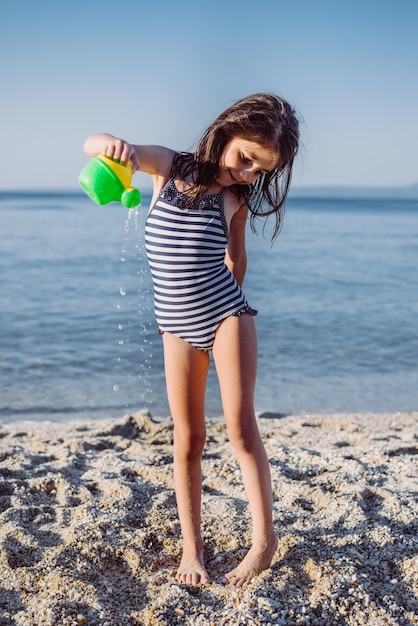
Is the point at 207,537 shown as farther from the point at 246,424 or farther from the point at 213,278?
the point at 213,278

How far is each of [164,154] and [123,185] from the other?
0.28 metres

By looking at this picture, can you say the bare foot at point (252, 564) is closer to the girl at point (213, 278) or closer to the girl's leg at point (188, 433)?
the girl at point (213, 278)

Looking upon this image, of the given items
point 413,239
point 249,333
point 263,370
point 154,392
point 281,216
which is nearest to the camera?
point 249,333

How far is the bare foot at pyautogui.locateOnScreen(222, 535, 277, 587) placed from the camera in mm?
2760

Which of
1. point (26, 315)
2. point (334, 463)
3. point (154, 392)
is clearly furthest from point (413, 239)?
point (334, 463)

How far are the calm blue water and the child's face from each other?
63 cm

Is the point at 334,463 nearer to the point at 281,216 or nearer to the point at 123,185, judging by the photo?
the point at 281,216

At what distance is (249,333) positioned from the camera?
275 centimetres

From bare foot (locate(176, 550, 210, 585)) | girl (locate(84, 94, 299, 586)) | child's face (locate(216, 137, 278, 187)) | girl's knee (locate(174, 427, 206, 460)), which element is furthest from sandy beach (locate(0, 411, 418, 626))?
child's face (locate(216, 137, 278, 187))

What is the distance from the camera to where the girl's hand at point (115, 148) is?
8.23 ft

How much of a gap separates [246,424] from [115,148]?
124 centimetres

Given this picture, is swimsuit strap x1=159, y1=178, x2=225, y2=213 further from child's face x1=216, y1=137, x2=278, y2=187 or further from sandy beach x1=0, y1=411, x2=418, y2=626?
sandy beach x1=0, y1=411, x2=418, y2=626

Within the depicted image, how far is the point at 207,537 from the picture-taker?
3127mm

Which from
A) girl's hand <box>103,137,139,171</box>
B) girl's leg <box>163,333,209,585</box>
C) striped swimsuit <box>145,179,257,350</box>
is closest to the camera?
girl's hand <box>103,137,139,171</box>
